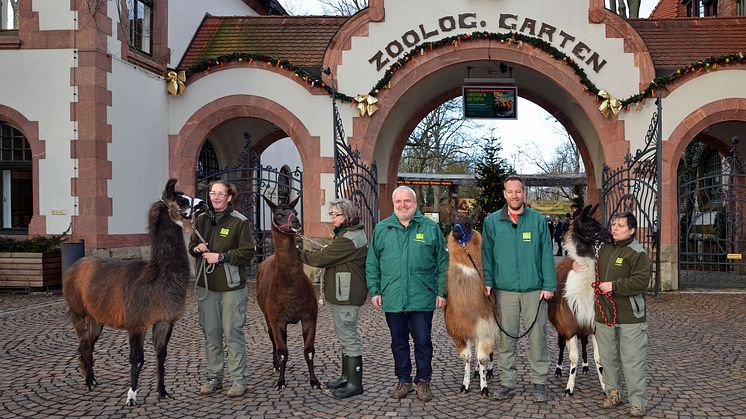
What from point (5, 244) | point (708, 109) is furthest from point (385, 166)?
point (5, 244)

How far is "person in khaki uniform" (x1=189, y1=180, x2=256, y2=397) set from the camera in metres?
5.49

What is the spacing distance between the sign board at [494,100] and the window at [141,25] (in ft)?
22.4

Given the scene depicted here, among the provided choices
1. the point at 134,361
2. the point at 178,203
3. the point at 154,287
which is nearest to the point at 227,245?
the point at 178,203

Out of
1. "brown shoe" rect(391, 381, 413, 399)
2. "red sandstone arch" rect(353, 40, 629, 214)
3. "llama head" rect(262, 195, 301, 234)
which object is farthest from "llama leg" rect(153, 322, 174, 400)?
"red sandstone arch" rect(353, 40, 629, 214)

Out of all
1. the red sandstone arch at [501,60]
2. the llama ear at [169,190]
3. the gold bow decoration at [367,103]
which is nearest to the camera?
the llama ear at [169,190]

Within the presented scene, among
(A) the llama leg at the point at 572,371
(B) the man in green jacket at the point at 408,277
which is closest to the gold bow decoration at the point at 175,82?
(B) the man in green jacket at the point at 408,277

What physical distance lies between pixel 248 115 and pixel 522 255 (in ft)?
30.3

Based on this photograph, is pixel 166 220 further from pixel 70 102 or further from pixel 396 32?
pixel 396 32

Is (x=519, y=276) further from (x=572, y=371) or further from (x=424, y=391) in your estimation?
(x=424, y=391)

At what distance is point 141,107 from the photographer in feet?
41.2

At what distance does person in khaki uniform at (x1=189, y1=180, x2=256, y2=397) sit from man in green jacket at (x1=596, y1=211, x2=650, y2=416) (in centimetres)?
297

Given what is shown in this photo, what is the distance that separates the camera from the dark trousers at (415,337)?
535cm

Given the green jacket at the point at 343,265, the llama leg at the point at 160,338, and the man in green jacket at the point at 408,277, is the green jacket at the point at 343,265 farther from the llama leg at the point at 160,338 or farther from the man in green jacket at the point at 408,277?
the llama leg at the point at 160,338

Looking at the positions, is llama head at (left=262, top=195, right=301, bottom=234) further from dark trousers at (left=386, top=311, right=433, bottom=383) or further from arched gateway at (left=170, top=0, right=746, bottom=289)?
arched gateway at (left=170, top=0, right=746, bottom=289)
